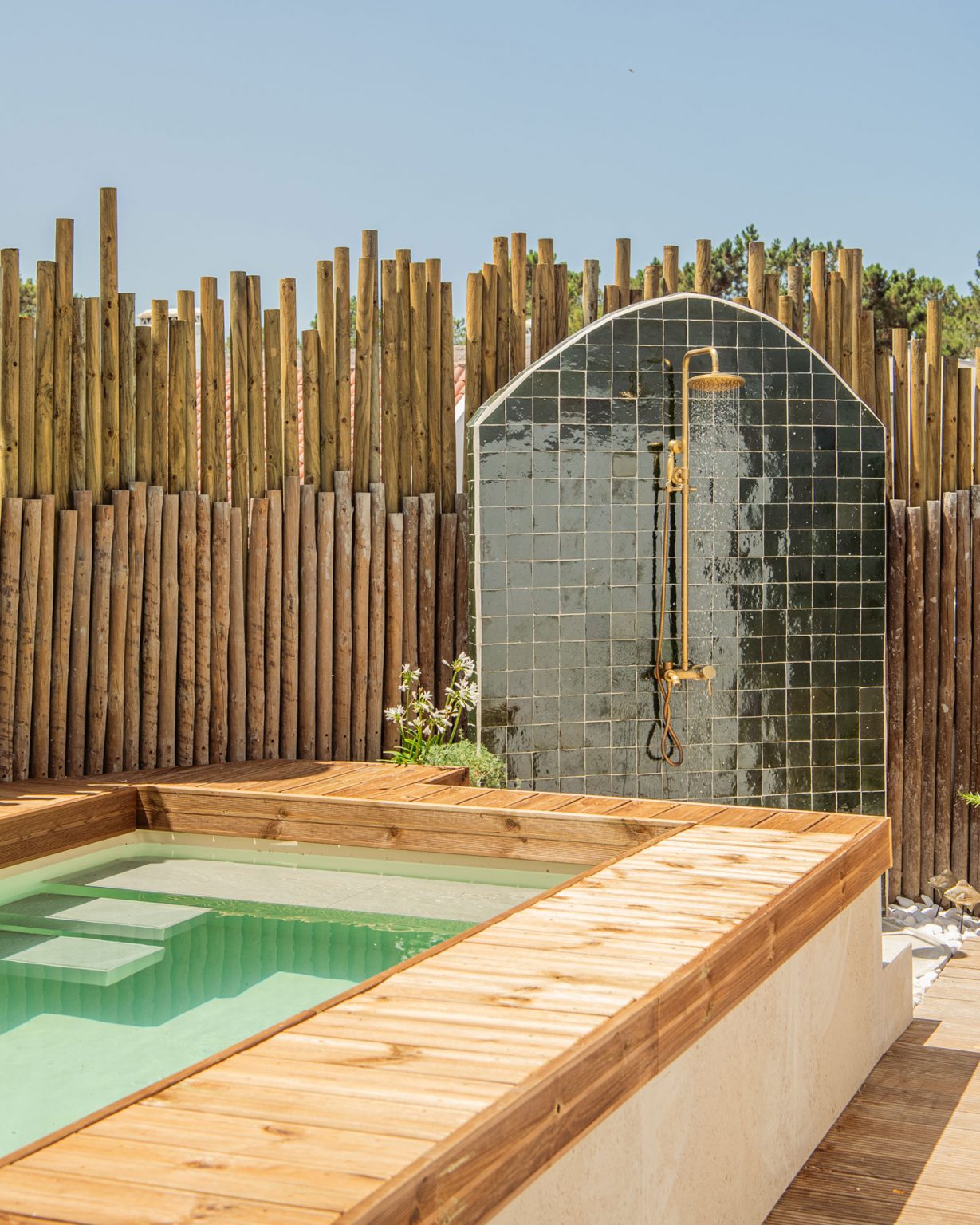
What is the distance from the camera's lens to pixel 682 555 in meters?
6.18

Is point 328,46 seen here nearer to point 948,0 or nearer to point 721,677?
point 948,0

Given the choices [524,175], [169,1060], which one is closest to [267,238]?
[524,175]

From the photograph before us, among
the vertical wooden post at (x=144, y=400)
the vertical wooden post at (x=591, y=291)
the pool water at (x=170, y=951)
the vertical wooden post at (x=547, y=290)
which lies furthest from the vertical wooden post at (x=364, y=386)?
the pool water at (x=170, y=951)

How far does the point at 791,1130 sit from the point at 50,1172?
→ 209 cm

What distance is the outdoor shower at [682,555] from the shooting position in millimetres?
6023

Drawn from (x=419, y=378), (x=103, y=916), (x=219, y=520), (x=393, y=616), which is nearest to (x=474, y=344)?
(x=419, y=378)

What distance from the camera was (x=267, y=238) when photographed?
102 feet

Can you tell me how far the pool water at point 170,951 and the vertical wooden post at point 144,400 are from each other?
1.68 m

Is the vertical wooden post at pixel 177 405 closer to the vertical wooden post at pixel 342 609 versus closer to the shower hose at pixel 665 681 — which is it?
the vertical wooden post at pixel 342 609

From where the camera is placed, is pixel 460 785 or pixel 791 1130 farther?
pixel 460 785

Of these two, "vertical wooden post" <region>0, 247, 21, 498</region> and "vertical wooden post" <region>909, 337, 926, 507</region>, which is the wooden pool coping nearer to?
"vertical wooden post" <region>0, 247, 21, 498</region>

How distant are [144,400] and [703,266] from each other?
284 centimetres

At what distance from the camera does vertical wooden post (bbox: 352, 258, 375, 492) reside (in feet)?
20.5

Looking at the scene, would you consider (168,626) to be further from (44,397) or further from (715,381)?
(715,381)
